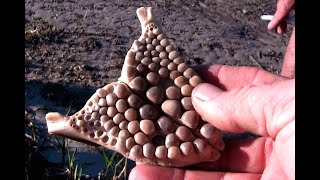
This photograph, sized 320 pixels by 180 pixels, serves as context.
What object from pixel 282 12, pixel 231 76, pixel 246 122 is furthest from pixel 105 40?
pixel 246 122

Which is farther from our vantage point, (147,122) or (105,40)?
(105,40)

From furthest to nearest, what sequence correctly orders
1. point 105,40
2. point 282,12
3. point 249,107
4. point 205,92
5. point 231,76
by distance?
point 105,40
point 282,12
point 231,76
point 205,92
point 249,107

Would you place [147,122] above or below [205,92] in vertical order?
below

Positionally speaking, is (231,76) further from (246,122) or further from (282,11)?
(282,11)

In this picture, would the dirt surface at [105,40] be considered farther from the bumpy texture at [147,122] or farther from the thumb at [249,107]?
the thumb at [249,107]

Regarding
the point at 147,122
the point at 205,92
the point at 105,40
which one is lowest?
the point at 105,40

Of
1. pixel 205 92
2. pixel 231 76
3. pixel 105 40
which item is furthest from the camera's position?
pixel 105 40

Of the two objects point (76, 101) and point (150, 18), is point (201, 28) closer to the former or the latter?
point (76, 101)

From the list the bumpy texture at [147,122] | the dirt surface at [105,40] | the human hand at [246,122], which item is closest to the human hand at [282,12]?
the dirt surface at [105,40]

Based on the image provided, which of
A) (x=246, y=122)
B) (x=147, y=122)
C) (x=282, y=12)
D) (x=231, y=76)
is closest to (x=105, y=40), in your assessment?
(x=282, y=12)
